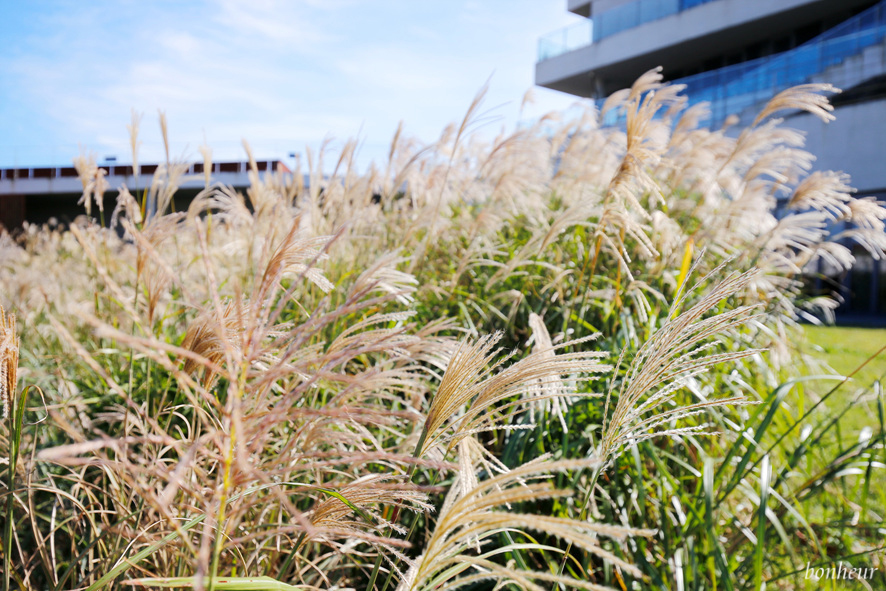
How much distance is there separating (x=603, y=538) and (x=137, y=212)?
250 centimetres

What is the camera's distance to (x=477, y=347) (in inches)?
36.7

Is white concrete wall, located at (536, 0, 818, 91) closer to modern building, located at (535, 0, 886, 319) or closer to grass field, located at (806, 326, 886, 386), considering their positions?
modern building, located at (535, 0, 886, 319)

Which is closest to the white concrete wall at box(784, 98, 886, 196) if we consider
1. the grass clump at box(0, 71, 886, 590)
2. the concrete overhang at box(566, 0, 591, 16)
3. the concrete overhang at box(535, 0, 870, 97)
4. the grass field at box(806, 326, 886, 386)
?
the concrete overhang at box(535, 0, 870, 97)

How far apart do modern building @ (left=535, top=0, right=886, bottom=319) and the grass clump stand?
22.9 feet

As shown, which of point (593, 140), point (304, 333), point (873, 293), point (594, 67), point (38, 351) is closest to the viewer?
point (304, 333)

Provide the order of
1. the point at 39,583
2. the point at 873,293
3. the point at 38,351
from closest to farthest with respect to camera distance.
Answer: the point at 39,583 < the point at 38,351 < the point at 873,293

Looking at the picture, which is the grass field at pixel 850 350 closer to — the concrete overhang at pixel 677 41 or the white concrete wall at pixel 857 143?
the white concrete wall at pixel 857 143

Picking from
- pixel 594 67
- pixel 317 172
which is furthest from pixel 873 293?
pixel 317 172

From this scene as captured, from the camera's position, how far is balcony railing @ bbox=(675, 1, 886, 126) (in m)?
14.3

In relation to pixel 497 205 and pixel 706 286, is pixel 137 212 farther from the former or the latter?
pixel 706 286

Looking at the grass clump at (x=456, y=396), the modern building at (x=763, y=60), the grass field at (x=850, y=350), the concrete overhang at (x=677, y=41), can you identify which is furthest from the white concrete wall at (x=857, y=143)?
the grass clump at (x=456, y=396)

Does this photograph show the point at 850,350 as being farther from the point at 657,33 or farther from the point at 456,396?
the point at 657,33

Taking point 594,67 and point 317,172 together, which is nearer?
point 317,172

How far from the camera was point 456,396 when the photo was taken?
89 cm
